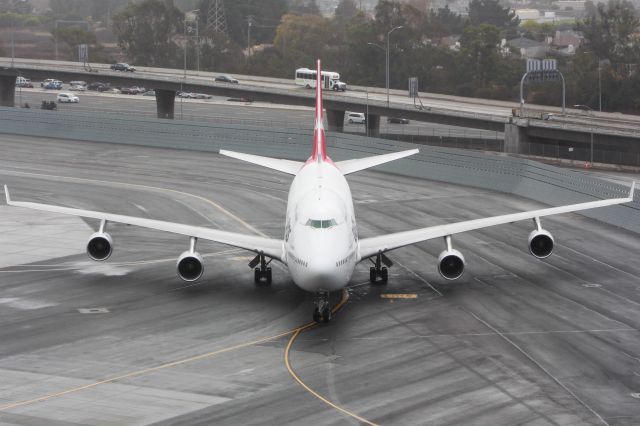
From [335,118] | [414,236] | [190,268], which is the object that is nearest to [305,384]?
[190,268]

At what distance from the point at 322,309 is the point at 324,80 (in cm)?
11970

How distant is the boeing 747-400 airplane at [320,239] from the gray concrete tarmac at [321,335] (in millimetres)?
1423

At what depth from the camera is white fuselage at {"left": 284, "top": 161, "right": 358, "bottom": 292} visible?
1574 inches

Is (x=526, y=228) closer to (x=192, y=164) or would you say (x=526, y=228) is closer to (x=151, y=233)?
(x=151, y=233)

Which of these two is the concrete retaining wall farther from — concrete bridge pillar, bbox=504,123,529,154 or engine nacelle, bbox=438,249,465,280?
concrete bridge pillar, bbox=504,123,529,154

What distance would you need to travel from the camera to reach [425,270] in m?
52.4

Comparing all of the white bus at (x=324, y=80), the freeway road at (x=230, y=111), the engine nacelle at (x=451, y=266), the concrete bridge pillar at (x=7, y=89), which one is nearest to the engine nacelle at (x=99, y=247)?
the engine nacelle at (x=451, y=266)

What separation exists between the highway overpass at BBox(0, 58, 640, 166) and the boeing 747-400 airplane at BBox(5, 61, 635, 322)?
2355 inches

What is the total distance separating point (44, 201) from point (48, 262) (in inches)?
761

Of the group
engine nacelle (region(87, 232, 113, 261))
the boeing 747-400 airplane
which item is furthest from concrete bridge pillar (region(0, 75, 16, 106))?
engine nacelle (region(87, 232, 113, 261))

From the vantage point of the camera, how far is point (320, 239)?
40.8 metres

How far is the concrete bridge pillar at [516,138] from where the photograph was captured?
11431cm

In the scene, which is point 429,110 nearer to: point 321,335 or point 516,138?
point 516,138

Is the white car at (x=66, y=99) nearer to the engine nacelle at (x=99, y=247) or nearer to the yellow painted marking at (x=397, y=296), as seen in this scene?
the engine nacelle at (x=99, y=247)
